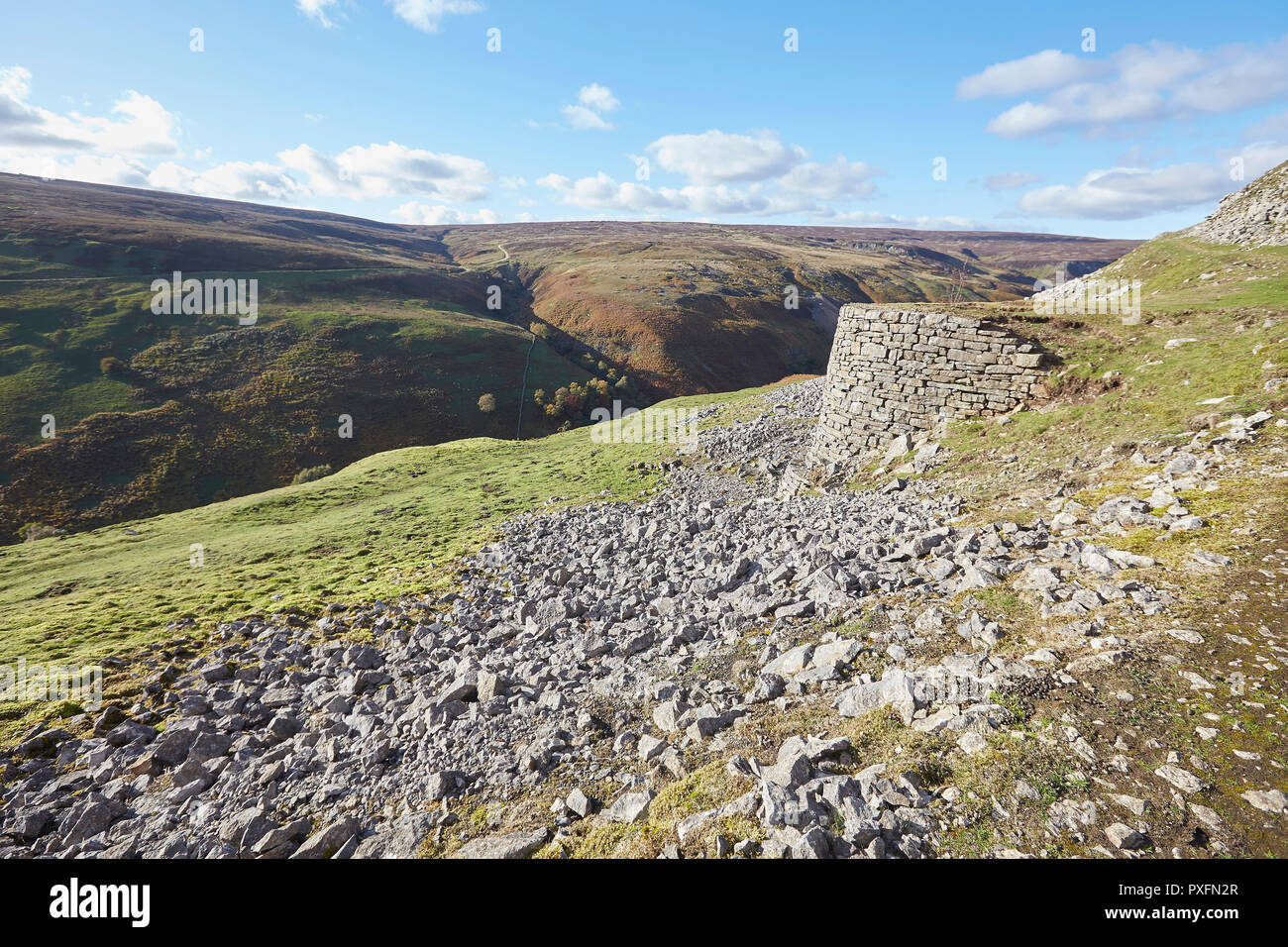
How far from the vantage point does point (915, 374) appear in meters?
15.9

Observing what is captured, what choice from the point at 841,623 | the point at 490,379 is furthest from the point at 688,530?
the point at 490,379

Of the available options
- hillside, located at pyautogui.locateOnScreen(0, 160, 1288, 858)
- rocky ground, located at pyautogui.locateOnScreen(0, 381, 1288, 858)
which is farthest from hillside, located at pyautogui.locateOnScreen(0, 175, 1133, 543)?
rocky ground, located at pyautogui.locateOnScreen(0, 381, 1288, 858)

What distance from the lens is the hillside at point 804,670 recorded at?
4703 mm

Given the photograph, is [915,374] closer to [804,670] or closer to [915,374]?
[915,374]

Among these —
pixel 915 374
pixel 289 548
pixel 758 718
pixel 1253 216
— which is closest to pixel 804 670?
pixel 758 718

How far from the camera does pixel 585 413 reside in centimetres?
6094

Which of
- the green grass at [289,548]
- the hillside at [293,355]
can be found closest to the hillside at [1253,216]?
the hillside at [293,355]

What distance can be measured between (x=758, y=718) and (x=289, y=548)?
1880 cm

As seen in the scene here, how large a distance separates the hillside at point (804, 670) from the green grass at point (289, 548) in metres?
0.26

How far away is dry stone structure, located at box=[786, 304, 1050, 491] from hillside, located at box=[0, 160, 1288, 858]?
94cm

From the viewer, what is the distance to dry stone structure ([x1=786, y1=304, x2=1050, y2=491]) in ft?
48.0

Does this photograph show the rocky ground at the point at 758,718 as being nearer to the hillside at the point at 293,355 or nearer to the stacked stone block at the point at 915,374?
the stacked stone block at the point at 915,374
